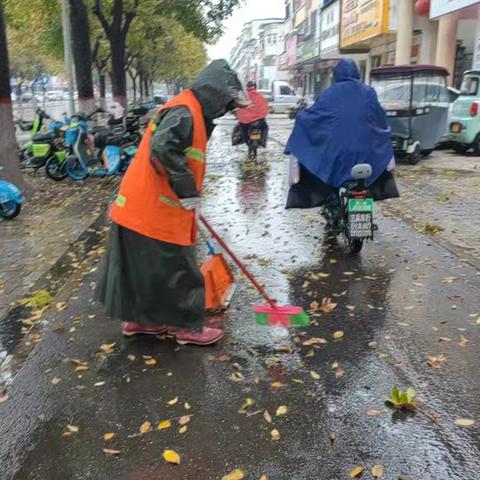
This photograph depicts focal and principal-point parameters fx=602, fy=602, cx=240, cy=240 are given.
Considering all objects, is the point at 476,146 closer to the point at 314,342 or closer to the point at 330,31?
the point at 314,342

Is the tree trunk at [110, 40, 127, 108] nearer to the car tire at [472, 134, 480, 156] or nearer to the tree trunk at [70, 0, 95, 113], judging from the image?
the tree trunk at [70, 0, 95, 113]

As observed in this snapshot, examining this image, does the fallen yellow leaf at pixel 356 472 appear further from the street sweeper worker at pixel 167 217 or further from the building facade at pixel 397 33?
the building facade at pixel 397 33

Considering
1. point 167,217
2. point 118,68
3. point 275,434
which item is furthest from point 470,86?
point 118,68

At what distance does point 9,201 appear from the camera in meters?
8.35

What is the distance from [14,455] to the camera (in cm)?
306

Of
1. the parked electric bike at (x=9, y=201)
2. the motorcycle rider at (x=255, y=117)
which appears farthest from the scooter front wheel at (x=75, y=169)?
the motorcycle rider at (x=255, y=117)

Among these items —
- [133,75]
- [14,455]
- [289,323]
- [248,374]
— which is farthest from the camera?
[133,75]

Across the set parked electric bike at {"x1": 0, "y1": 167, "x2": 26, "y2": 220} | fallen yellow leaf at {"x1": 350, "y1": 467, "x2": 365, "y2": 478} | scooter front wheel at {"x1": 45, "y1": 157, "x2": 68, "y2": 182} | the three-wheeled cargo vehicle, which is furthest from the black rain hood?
the three-wheeled cargo vehicle

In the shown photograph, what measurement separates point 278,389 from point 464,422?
1045 millimetres

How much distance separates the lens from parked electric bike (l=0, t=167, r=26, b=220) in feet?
27.1

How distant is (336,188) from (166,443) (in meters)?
3.83

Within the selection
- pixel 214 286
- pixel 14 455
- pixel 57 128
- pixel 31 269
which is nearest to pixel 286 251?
pixel 214 286

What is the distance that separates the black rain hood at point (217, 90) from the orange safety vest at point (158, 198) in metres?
0.05

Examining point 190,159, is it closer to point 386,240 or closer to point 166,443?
point 166,443
